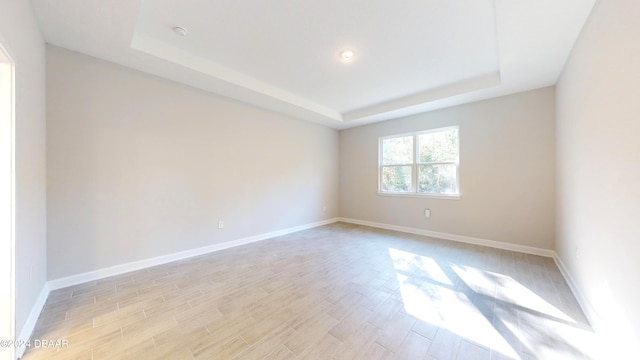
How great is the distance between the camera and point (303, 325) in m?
1.84

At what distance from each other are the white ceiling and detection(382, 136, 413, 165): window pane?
4.39 feet

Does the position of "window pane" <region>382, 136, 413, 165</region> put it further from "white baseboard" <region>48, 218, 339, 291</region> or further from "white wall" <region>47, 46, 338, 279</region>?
"white baseboard" <region>48, 218, 339, 291</region>

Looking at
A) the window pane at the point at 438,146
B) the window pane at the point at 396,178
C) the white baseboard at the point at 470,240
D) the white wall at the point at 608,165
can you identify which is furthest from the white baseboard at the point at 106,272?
the white wall at the point at 608,165

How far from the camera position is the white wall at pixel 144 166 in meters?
2.47

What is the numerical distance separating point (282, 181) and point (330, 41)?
2866 mm

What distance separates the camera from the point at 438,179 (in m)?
4.59

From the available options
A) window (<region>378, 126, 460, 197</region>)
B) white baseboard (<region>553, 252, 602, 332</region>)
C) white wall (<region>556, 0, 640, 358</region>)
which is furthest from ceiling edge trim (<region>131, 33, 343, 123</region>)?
white baseboard (<region>553, 252, 602, 332</region>)

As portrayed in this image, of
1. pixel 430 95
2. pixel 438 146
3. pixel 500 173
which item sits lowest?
pixel 500 173

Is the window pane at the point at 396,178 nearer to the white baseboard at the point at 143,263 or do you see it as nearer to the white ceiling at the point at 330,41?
the white ceiling at the point at 330,41

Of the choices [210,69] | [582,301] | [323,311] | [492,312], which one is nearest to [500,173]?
[582,301]

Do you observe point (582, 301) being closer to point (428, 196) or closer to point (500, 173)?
point (500, 173)

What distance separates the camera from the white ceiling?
200 centimetres

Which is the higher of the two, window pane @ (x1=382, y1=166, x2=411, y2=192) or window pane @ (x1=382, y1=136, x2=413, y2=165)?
window pane @ (x1=382, y1=136, x2=413, y2=165)

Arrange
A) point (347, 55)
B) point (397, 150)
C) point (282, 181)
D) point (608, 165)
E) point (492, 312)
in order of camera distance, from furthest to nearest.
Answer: point (397, 150) → point (282, 181) → point (347, 55) → point (492, 312) → point (608, 165)
